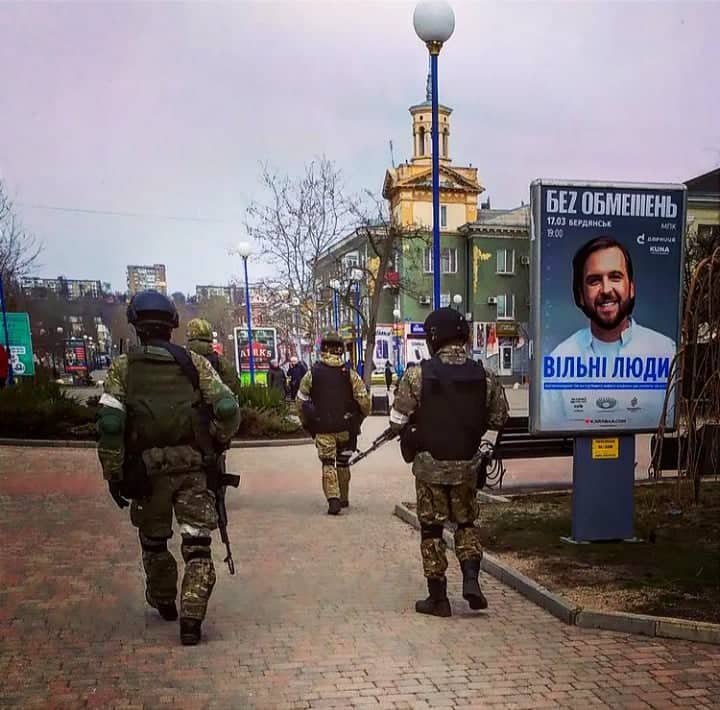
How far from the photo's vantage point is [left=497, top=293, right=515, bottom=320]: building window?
46312mm

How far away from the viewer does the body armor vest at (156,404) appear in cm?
393

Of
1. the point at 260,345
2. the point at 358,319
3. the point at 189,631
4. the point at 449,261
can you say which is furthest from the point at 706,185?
the point at 189,631

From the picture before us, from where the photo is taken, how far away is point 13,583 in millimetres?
4957

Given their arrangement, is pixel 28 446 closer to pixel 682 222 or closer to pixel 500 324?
pixel 682 222

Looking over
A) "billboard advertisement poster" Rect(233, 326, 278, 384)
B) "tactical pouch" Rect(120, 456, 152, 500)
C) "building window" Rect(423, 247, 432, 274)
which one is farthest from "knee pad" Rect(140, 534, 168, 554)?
"building window" Rect(423, 247, 432, 274)

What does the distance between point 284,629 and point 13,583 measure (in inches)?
88.7

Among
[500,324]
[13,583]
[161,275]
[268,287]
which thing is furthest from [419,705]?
[500,324]

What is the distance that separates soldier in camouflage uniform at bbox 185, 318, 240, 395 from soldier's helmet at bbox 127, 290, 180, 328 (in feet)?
6.65

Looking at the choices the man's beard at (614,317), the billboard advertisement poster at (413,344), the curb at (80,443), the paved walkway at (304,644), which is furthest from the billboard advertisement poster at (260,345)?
the man's beard at (614,317)

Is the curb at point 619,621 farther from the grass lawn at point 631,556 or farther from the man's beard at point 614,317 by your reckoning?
the man's beard at point 614,317

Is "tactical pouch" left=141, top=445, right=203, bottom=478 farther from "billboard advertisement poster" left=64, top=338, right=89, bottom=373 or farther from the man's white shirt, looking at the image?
"billboard advertisement poster" left=64, top=338, right=89, bottom=373

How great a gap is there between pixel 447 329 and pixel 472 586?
174 centimetres

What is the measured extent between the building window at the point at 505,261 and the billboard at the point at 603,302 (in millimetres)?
41444

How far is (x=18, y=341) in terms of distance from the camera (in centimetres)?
2095
